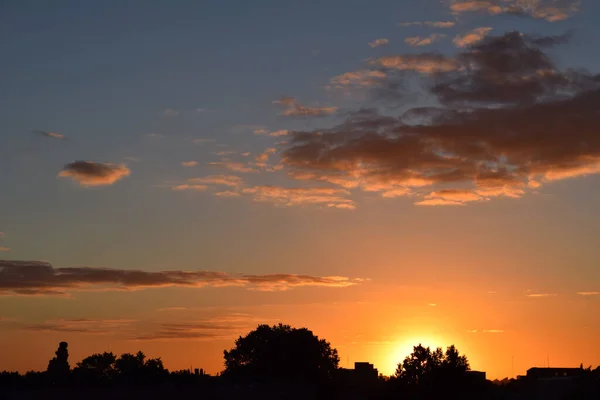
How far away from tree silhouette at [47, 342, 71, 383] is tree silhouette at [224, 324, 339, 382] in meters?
61.2

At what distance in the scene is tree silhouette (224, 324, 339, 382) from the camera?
604 feet

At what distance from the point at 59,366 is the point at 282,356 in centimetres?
7153

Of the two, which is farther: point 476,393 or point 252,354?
point 252,354

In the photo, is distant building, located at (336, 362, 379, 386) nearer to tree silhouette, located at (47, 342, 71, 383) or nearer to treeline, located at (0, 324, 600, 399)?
treeline, located at (0, 324, 600, 399)

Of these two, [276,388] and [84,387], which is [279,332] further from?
[84,387]

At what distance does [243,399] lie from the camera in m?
117

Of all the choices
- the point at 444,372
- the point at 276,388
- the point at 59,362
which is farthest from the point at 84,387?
the point at 444,372

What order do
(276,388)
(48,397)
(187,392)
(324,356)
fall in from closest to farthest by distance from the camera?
(48,397) < (187,392) < (276,388) < (324,356)

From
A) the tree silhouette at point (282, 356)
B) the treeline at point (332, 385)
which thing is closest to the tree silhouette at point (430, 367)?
the treeline at point (332, 385)

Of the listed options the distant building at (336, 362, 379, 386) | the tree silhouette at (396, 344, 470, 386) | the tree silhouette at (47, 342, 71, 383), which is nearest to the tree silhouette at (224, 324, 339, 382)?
the distant building at (336, 362, 379, 386)

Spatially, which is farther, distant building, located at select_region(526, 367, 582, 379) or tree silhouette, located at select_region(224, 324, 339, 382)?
tree silhouette, located at select_region(224, 324, 339, 382)

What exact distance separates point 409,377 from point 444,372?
22.8m

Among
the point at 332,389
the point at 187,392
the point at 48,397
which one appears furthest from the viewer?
the point at 332,389

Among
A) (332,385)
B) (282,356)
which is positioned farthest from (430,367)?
(282,356)
